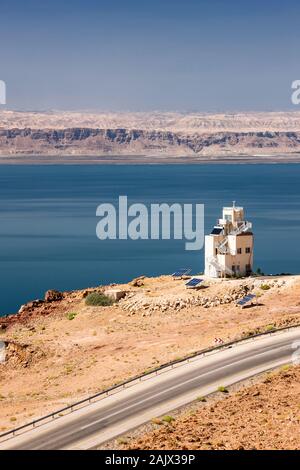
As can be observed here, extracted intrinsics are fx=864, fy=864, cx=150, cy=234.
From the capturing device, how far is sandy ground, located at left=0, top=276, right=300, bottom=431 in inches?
1695

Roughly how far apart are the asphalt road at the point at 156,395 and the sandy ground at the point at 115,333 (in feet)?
7.08

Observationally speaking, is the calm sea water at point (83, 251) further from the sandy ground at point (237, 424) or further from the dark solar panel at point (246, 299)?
the sandy ground at point (237, 424)

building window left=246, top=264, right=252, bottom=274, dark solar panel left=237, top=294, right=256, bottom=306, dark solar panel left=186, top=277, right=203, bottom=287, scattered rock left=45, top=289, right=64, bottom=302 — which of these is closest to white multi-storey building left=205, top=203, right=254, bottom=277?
Answer: building window left=246, top=264, right=252, bottom=274

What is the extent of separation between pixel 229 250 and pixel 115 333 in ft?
39.3

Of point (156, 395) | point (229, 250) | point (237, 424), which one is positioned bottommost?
point (156, 395)

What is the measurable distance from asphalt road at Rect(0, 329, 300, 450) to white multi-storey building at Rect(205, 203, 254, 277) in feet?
43.7

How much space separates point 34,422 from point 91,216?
121 m

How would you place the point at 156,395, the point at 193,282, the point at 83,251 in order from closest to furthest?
the point at 156,395, the point at 193,282, the point at 83,251

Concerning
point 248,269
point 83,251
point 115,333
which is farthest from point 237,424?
point 83,251

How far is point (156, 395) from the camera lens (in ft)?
122

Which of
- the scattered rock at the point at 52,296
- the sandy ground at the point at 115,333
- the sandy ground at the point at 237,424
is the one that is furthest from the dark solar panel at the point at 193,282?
the sandy ground at the point at 237,424

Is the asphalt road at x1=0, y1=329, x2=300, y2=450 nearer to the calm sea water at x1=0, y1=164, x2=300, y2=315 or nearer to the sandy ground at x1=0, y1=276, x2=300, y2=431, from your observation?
the sandy ground at x1=0, y1=276, x2=300, y2=431

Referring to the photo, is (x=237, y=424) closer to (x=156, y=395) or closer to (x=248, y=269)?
(x=156, y=395)

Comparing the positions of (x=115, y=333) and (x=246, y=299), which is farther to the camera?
(x=246, y=299)
